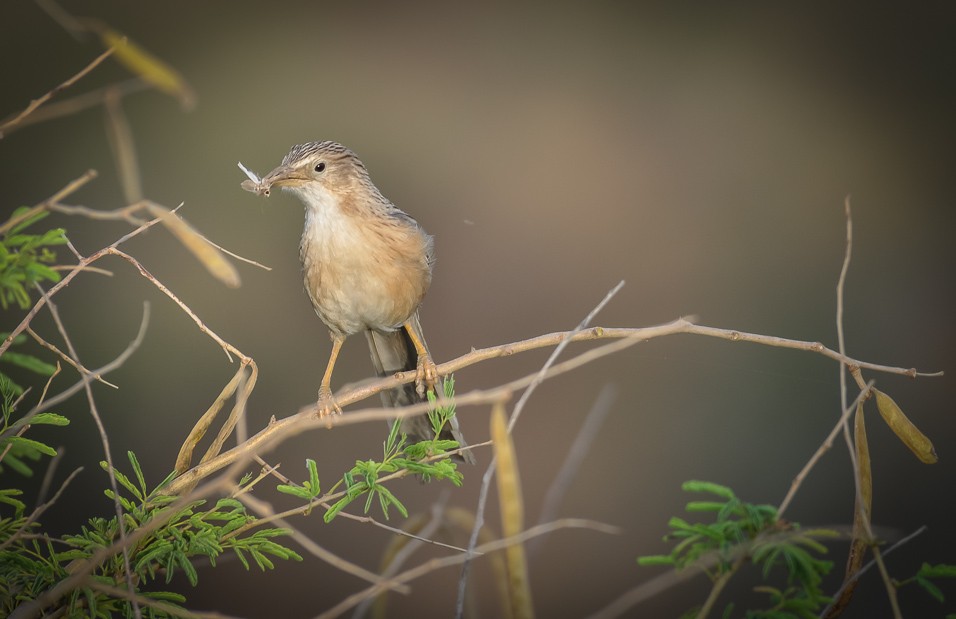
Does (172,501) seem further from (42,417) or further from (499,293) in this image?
(499,293)

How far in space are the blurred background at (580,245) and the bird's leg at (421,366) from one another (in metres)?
2.19

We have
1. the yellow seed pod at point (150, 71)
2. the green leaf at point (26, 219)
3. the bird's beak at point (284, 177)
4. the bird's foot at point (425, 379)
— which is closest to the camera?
the yellow seed pod at point (150, 71)

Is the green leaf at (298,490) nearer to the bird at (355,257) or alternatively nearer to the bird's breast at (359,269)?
the bird at (355,257)

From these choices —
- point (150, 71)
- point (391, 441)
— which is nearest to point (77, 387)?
point (150, 71)

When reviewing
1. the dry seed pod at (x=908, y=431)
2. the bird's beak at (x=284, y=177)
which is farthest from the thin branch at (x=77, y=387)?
the dry seed pod at (x=908, y=431)

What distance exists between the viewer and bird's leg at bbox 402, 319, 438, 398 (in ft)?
9.82

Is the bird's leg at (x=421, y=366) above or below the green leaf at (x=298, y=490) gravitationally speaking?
above

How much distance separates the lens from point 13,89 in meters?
6.26

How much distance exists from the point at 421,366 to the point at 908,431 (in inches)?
62.8

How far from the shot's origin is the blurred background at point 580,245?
19.0 feet

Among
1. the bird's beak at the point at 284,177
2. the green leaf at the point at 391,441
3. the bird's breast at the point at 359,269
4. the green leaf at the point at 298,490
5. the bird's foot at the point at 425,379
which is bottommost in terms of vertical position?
the green leaf at the point at 298,490

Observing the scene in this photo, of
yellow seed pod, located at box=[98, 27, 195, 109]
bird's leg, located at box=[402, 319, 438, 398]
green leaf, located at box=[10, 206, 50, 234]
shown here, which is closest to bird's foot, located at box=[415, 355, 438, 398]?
bird's leg, located at box=[402, 319, 438, 398]

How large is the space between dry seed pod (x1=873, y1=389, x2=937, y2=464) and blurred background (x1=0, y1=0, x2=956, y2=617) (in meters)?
3.65

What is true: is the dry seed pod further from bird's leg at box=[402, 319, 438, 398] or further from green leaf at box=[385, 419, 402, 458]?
bird's leg at box=[402, 319, 438, 398]
